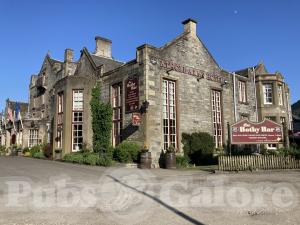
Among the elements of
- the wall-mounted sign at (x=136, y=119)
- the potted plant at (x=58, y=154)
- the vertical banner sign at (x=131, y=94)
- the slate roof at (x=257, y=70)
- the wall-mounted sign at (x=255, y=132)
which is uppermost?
the slate roof at (x=257, y=70)

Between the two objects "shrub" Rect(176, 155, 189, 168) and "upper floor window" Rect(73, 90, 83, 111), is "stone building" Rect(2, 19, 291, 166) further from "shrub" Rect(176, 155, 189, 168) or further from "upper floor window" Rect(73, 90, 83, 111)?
"shrub" Rect(176, 155, 189, 168)

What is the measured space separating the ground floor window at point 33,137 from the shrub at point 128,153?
18.4m

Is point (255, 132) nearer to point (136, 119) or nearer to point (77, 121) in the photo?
point (136, 119)

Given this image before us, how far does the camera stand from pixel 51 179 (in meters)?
13.7

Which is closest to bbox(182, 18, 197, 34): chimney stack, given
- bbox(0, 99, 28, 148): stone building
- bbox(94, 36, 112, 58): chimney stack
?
bbox(94, 36, 112, 58): chimney stack

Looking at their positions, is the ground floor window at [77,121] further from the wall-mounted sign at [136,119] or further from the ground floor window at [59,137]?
the wall-mounted sign at [136,119]

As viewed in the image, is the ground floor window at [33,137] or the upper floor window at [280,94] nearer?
the upper floor window at [280,94]

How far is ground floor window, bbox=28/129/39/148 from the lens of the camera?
35.1 m

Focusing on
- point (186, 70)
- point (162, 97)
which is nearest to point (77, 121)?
point (162, 97)

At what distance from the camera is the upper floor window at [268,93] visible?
105 feet

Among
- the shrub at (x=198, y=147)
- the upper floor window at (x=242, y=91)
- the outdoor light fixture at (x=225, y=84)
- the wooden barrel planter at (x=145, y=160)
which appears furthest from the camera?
the upper floor window at (x=242, y=91)

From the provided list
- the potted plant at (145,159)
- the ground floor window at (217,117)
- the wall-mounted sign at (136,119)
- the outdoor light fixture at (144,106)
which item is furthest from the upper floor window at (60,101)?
the ground floor window at (217,117)

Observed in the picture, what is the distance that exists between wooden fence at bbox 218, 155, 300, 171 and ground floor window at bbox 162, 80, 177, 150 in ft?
17.5

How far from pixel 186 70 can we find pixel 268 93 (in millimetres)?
12739
